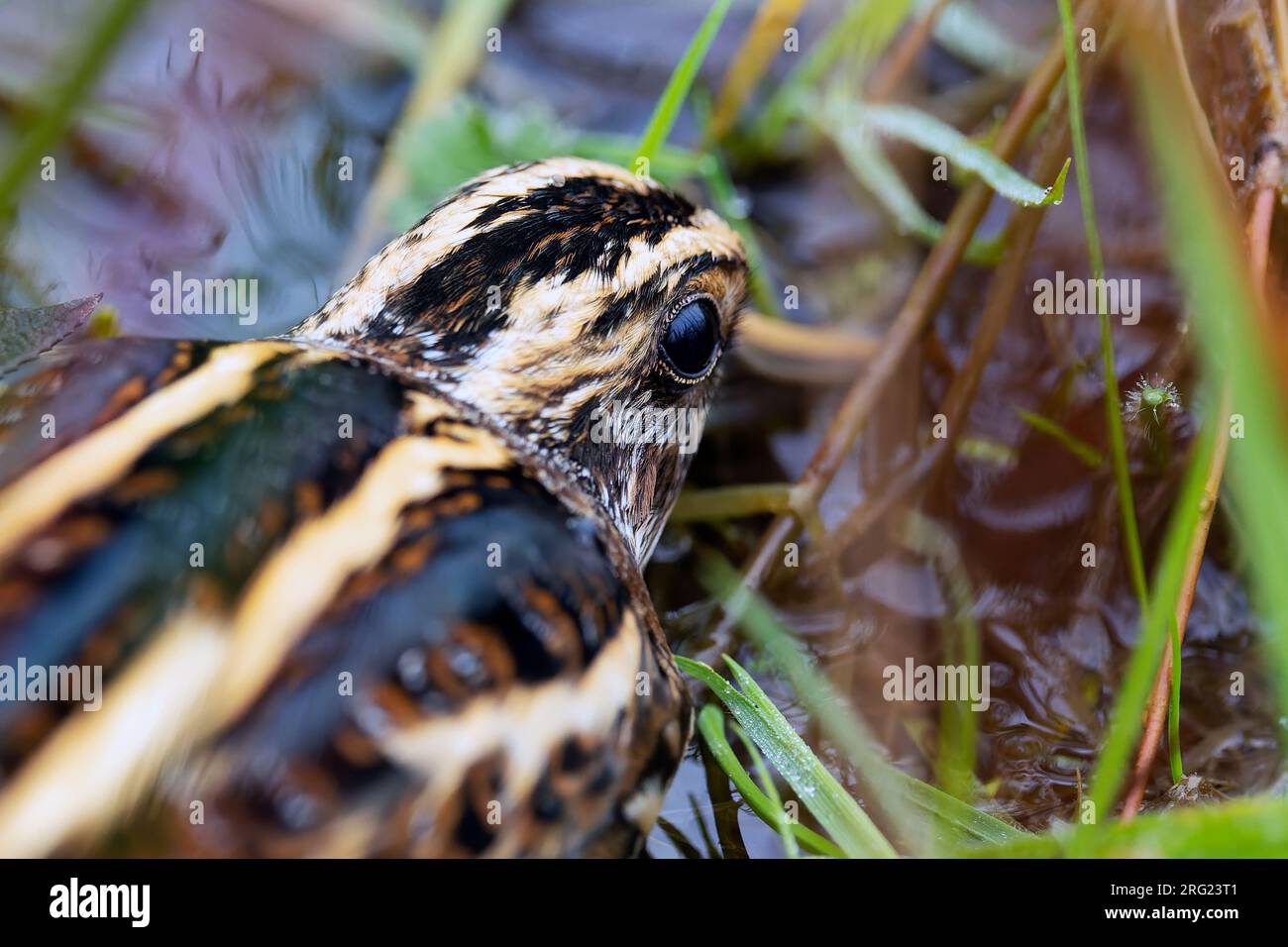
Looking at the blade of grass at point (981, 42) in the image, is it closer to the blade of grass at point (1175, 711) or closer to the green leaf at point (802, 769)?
the blade of grass at point (1175, 711)

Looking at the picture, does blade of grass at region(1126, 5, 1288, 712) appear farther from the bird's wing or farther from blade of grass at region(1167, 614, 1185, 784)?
the bird's wing

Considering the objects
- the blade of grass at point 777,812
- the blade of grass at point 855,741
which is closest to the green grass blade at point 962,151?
the blade of grass at point 855,741

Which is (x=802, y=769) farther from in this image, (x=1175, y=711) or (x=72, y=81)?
(x=72, y=81)

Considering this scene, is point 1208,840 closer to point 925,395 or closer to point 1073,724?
point 1073,724

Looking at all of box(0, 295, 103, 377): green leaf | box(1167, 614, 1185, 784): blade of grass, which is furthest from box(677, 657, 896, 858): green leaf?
box(0, 295, 103, 377): green leaf

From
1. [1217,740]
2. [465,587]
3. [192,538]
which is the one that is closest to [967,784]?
[1217,740]

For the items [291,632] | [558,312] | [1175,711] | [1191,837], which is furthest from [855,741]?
[291,632]
